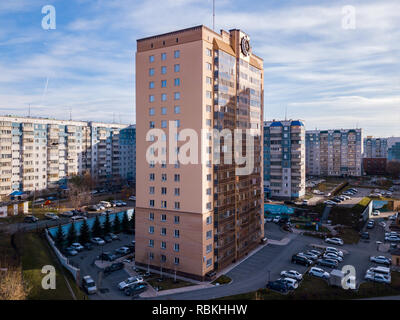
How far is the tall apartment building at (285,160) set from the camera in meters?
68.2

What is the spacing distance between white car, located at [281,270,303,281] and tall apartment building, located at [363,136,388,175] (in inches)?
3955

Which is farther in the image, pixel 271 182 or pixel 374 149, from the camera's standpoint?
pixel 374 149

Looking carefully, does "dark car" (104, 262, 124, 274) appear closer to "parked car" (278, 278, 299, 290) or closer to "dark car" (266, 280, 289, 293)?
"dark car" (266, 280, 289, 293)

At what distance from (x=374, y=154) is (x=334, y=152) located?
35546mm

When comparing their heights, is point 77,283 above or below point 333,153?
below

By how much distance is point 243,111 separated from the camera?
125ft

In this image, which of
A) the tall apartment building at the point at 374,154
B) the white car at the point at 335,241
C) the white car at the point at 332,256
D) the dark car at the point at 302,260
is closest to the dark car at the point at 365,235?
the white car at the point at 335,241

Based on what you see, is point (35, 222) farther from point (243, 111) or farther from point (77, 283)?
point (243, 111)

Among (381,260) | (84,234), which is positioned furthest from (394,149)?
(84,234)


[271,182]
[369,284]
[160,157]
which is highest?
[160,157]

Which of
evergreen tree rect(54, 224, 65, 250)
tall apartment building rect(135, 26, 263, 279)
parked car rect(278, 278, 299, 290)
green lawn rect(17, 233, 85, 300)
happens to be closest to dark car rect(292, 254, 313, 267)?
parked car rect(278, 278, 299, 290)

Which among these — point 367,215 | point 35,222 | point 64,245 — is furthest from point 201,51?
point 367,215

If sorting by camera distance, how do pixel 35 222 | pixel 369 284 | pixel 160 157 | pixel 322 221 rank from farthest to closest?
pixel 322 221
pixel 35 222
pixel 160 157
pixel 369 284

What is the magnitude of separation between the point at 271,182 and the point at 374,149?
278ft
